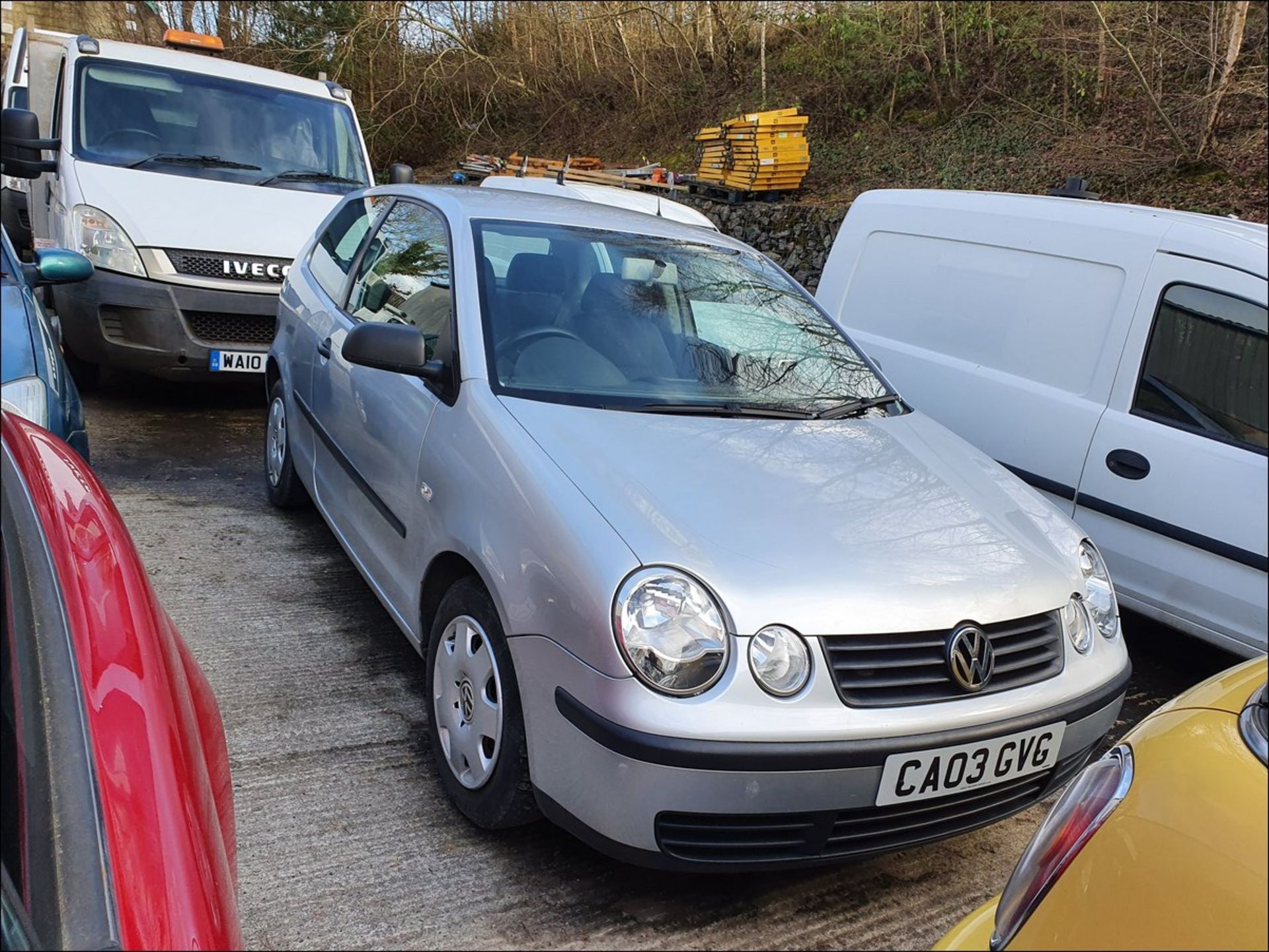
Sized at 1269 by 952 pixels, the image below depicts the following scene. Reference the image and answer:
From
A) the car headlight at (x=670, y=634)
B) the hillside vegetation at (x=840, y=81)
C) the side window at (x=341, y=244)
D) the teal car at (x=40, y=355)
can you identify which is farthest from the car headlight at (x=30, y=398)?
the hillside vegetation at (x=840, y=81)

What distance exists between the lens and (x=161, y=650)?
163cm

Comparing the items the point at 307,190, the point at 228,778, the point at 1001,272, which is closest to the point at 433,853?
the point at 228,778

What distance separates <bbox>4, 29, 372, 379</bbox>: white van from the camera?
586 centimetres

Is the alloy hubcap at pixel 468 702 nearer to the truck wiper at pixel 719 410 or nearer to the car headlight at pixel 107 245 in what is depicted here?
the truck wiper at pixel 719 410

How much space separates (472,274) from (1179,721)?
2.37 m

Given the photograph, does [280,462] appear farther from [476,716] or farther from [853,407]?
[853,407]

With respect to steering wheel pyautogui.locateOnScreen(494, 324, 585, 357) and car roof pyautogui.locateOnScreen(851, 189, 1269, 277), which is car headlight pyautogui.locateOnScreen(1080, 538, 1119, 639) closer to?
car roof pyautogui.locateOnScreen(851, 189, 1269, 277)

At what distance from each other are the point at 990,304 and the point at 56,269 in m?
3.75

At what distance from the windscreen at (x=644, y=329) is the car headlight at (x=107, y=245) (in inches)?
133

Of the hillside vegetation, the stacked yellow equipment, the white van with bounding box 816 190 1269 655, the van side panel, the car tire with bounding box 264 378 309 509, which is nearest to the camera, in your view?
the white van with bounding box 816 190 1269 655

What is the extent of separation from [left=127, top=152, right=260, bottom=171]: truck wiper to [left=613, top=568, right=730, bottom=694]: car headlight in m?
5.53

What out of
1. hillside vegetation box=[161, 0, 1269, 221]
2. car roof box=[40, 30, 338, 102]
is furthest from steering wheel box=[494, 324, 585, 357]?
car roof box=[40, 30, 338, 102]

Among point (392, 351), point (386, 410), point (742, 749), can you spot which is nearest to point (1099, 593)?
point (742, 749)

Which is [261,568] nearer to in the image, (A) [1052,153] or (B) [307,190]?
(B) [307,190]
